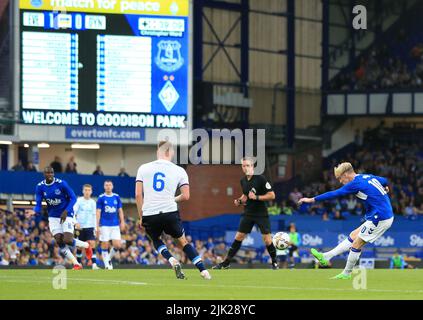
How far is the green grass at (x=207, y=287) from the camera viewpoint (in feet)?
51.9

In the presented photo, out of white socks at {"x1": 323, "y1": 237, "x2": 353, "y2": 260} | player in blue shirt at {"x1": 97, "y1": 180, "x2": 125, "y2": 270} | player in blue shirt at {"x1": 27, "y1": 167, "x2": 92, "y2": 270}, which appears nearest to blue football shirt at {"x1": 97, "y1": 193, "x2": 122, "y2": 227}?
player in blue shirt at {"x1": 97, "y1": 180, "x2": 125, "y2": 270}

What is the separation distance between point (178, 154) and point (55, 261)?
1052 cm

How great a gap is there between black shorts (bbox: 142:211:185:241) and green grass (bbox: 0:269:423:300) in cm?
80

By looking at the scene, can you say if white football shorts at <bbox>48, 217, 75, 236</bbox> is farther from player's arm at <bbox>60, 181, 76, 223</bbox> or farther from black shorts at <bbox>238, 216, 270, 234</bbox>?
black shorts at <bbox>238, 216, 270, 234</bbox>

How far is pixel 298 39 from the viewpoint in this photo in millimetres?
56125

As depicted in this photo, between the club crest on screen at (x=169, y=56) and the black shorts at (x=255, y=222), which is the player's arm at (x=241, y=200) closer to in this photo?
the black shorts at (x=255, y=222)

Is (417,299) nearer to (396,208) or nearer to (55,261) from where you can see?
(55,261)

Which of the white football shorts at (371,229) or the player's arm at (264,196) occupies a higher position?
the player's arm at (264,196)

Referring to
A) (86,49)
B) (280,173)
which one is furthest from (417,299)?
(280,173)

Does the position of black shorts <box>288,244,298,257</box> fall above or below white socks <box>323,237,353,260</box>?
below

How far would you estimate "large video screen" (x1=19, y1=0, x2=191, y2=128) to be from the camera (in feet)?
131

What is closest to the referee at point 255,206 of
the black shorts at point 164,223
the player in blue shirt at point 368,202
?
the player in blue shirt at point 368,202

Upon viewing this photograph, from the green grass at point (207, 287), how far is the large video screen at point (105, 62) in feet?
64.2
